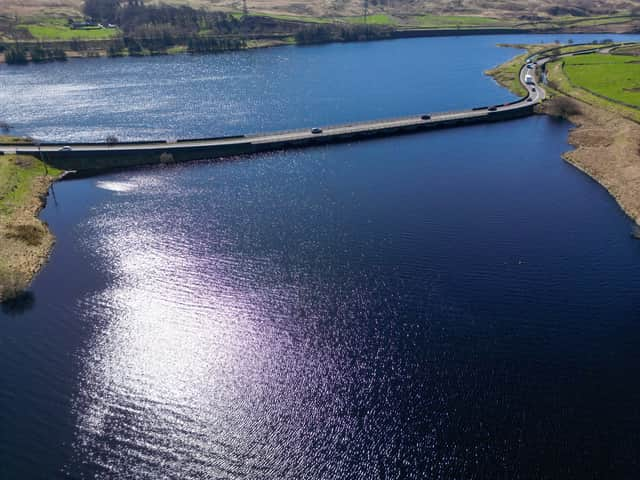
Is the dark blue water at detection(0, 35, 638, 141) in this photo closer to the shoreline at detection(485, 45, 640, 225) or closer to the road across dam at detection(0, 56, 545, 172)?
the road across dam at detection(0, 56, 545, 172)

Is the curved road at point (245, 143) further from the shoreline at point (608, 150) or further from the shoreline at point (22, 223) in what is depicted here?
the shoreline at point (608, 150)

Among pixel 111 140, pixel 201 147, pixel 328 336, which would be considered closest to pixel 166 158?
pixel 201 147

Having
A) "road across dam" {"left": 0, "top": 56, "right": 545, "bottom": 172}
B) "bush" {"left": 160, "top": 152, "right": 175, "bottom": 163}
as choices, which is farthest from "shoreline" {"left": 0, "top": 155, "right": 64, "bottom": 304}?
"bush" {"left": 160, "top": 152, "right": 175, "bottom": 163}

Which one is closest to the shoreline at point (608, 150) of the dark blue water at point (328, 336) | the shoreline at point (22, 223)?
the dark blue water at point (328, 336)

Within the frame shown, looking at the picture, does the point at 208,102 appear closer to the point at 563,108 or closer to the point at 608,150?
the point at 563,108


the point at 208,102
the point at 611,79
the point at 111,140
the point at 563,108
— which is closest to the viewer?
the point at 111,140

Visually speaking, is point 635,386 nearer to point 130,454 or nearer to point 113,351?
point 130,454
